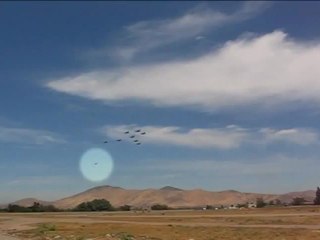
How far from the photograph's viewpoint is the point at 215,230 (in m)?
51.3

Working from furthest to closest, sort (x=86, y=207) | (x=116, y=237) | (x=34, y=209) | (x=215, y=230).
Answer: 1. (x=86, y=207)
2. (x=34, y=209)
3. (x=215, y=230)
4. (x=116, y=237)

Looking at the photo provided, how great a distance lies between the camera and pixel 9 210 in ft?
492

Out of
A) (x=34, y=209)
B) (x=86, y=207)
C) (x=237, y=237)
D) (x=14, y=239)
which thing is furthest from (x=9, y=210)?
(x=237, y=237)

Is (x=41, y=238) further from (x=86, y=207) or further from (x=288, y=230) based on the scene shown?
(x=86, y=207)

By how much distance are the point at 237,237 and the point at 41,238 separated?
679 inches

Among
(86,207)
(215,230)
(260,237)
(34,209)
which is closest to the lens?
(260,237)

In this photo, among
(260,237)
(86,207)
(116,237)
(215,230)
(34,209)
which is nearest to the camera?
(260,237)

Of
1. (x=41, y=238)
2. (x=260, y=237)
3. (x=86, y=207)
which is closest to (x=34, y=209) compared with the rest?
(x=86, y=207)

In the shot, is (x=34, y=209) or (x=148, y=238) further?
(x=34, y=209)

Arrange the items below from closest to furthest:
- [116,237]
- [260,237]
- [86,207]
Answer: [260,237] < [116,237] < [86,207]

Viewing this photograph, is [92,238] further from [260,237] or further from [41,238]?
[260,237]

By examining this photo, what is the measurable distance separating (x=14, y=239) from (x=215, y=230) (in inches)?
737

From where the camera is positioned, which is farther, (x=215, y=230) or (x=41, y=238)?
(x=215, y=230)

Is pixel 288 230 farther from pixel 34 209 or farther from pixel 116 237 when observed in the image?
pixel 34 209
